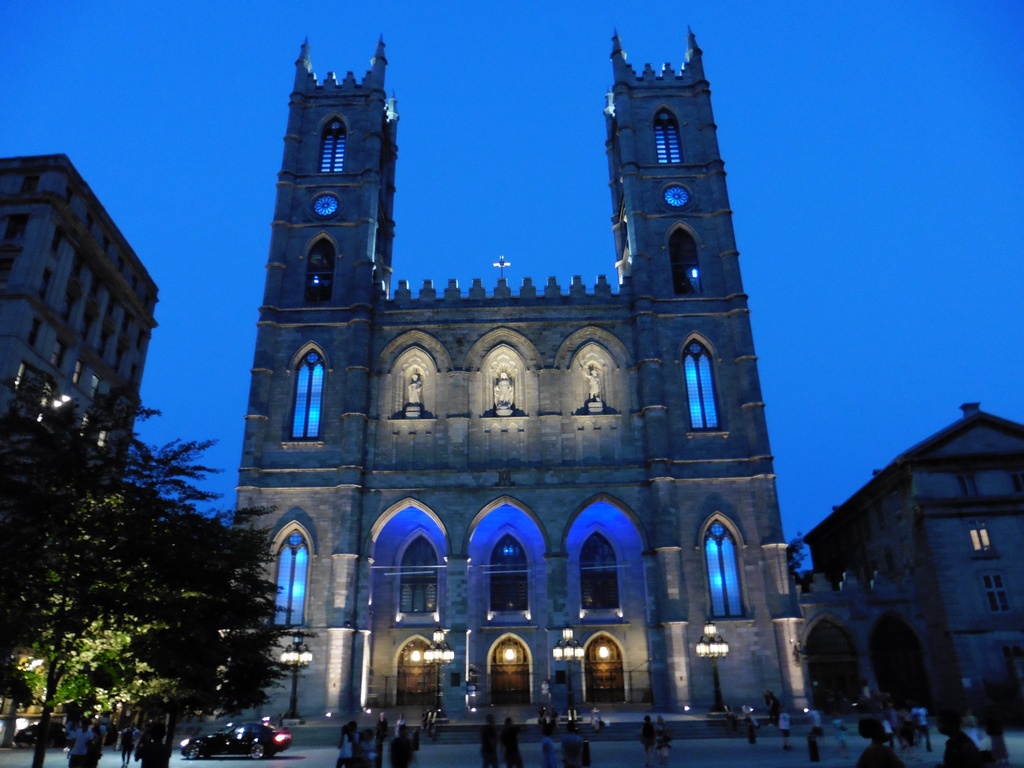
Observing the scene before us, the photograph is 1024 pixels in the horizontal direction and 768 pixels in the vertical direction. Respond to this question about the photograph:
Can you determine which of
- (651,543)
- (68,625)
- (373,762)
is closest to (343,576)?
(651,543)

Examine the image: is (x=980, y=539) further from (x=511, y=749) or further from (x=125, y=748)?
(x=125, y=748)

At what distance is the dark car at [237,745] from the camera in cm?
2419

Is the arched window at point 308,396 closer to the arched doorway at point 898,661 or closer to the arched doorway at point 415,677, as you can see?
the arched doorway at point 415,677

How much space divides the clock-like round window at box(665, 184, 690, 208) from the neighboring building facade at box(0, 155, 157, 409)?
28804mm

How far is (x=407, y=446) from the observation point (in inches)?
1469

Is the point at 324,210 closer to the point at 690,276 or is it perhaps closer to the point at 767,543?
the point at 690,276

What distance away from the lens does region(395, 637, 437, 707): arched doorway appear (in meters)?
35.3

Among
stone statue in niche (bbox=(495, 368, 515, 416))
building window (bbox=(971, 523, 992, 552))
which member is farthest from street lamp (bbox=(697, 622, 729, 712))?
stone statue in niche (bbox=(495, 368, 515, 416))

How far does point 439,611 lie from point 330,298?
16769mm

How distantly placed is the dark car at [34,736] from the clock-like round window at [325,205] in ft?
87.3

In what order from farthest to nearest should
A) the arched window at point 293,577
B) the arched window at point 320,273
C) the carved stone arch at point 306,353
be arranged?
the arched window at point 320,273 < the carved stone arch at point 306,353 < the arched window at point 293,577

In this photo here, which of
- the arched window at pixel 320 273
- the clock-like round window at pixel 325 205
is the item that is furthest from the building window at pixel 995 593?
the clock-like round window at pixel 325 205

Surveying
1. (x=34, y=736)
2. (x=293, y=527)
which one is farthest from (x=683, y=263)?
(x=34, y=736)

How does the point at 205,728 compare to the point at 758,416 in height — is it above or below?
below
